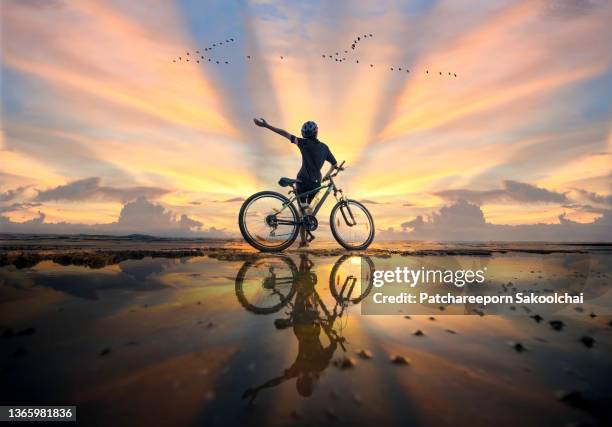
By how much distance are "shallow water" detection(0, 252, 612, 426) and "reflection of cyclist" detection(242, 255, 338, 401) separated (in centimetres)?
1

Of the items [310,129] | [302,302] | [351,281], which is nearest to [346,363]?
[302,302]

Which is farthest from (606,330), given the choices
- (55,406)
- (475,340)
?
(55,406)

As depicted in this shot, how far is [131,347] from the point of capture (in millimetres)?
2721

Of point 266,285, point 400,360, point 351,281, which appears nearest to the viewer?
point 400,360

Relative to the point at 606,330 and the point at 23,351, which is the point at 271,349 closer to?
the point at 23,351

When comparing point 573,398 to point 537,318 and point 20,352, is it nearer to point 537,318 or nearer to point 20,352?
point 537,318

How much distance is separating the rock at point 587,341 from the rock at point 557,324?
293mm

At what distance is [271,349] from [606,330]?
3.65 metres

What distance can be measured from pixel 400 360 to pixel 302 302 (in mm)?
1857

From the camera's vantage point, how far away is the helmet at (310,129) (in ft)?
33.8

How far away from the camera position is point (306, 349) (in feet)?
8.96

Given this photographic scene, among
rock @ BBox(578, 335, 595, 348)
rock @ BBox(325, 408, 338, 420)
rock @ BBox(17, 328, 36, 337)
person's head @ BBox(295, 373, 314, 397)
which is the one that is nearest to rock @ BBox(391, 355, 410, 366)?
person's head @ BBox(295, 373, 314, 397)

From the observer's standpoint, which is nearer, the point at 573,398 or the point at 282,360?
the point at 573,398

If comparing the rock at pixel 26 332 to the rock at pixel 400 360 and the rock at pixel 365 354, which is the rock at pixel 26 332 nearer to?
the rock at pixel 365 354
